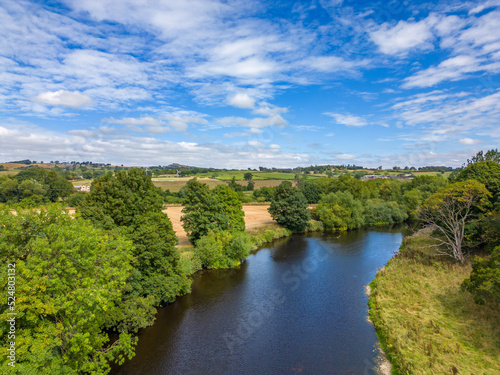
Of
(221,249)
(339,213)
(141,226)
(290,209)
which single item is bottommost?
(221,249)

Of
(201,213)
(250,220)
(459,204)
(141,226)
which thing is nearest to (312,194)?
(250,220)

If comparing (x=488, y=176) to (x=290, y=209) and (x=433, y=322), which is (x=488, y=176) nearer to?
(x=433, y=322)

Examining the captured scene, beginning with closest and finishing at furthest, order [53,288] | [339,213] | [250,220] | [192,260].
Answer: [53,288], [192,260], [339,213], [250,220]

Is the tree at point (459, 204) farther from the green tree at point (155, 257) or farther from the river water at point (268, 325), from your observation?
the green tree at point (155, 257)

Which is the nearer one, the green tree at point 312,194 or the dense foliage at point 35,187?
the dense foliage at point 35,187

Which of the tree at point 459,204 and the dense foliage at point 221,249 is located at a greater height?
the tree at point 459,204

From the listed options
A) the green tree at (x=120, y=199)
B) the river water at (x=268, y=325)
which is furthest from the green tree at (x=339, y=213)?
the green tree at (x=120, y=199)

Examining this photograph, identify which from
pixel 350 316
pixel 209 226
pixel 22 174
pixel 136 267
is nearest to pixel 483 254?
pixel 350 316

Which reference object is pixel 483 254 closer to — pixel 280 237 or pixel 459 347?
pixel 459 347
